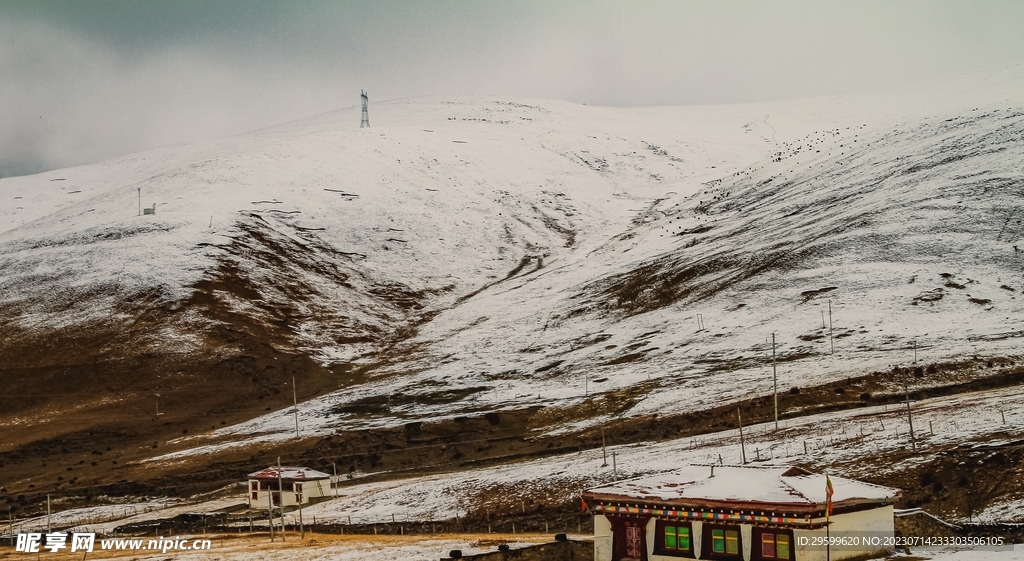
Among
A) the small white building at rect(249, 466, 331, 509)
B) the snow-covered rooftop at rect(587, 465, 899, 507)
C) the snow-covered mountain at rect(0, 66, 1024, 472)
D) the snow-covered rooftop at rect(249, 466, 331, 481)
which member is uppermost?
the snow-covered mountain at rect(0, 66, 1024, 472)

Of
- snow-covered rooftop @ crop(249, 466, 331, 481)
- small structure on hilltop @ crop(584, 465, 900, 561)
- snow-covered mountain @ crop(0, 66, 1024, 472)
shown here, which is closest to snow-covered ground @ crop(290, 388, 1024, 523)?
snow-covered rooftop @ crop(249, 466, 331, 481)

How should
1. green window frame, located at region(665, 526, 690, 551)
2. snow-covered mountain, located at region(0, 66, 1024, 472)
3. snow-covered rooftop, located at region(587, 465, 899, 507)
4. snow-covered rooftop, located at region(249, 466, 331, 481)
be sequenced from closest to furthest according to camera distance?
snow-covered rooftop, located at region(587, 465, 899, 507), green window frame, located at region(665, 526, 690, 551), snow-covered rooftop, located at region(249, 466, 331, 481), snow-covered mountain, located at region(0, 66, 1024, 472)

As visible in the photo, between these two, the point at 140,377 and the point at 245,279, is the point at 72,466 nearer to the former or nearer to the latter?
the point at 140,377

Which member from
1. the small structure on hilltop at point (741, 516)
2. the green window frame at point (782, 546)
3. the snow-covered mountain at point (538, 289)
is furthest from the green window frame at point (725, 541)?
the snow-covered mountain at point (538, 289)

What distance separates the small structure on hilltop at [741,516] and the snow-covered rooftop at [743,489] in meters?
0.04

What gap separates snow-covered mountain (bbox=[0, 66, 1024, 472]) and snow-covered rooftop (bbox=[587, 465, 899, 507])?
48127 mm

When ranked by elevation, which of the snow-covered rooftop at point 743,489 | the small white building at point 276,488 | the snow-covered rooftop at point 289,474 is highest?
the snow-covered rooftop at point 743,489

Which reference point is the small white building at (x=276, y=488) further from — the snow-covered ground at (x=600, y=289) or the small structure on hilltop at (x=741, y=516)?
the small structure on hilltop at (x=741, y=516)

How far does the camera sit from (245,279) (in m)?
156

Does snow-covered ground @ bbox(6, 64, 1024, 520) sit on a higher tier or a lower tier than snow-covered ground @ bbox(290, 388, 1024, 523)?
higher

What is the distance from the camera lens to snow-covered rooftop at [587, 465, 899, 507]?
3909 centimetres

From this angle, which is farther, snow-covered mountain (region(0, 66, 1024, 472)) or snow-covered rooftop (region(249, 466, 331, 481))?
snow-covered mountain (region(0, 66, 1024, 472))

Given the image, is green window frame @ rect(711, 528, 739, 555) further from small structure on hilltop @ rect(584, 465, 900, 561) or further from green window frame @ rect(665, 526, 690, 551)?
green window frame @ rect(665, 526, 690, 551)

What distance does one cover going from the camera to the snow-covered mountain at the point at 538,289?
10569 centimetres
